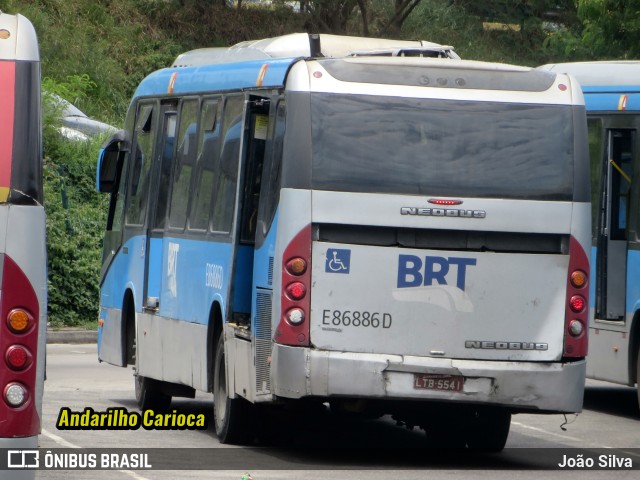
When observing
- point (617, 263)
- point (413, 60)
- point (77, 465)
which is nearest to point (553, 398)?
point (413, 60)

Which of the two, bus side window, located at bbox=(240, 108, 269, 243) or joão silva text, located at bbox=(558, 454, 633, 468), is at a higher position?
bus side window, located at bbox=(240, 108, 269, 243)

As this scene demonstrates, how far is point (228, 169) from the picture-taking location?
13.0 metres

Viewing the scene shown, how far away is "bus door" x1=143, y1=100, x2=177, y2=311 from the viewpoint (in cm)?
1484

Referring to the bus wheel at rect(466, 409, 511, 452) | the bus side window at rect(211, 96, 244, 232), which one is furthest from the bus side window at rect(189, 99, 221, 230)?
the bus wheel at rect(466, 409, 511, 452)

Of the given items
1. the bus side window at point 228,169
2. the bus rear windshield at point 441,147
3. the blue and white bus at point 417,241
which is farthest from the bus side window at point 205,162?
the bus rear windshield at point 441,147

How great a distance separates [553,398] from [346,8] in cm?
2837

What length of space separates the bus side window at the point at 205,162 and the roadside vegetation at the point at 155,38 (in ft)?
34.4

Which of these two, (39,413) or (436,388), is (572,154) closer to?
(436,388)

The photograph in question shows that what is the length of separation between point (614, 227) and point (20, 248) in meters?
9.84

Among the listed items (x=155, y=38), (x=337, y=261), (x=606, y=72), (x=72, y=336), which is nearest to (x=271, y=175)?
(x=337, y=261)

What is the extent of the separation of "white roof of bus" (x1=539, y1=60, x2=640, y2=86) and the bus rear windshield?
428 cm

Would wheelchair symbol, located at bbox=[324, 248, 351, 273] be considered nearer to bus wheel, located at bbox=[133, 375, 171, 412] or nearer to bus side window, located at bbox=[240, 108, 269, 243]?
bus side window, located at bbox=[240, 108, 269, 243]

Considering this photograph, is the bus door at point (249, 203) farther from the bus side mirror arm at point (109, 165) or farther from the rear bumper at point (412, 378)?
the bus side mirror arm at point (109, 165)

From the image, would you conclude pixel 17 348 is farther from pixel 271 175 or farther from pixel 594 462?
pixel 594 462
